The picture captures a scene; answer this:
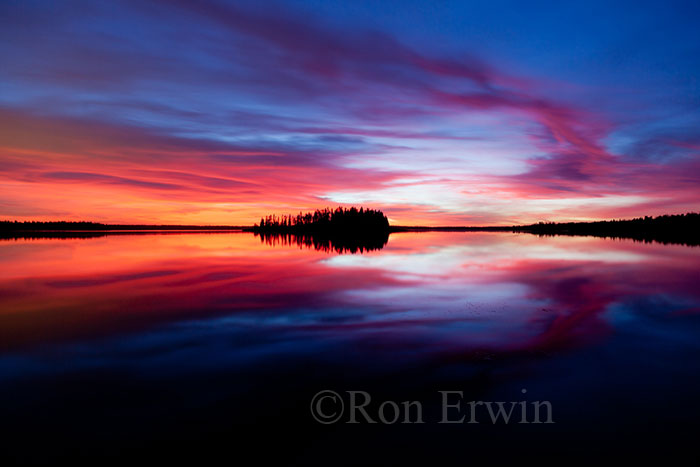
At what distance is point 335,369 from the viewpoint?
370 inches

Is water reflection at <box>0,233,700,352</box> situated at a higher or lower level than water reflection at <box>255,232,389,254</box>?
lower

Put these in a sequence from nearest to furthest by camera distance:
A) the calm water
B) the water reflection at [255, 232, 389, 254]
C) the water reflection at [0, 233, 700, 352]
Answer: the calm water
the water reflection at [0, 233, 700, 352]
the water reflection at [255, 232, 389, 254]

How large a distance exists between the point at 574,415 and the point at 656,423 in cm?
132

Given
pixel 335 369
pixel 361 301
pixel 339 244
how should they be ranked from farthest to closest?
pixel 339 244, pixel 361 301, pixel 335 369

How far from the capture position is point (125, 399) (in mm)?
7867

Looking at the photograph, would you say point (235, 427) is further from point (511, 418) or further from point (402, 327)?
point (402, 327)

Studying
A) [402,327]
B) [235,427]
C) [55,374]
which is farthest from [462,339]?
[55,374]

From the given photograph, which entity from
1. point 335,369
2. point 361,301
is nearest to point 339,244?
point 361,301

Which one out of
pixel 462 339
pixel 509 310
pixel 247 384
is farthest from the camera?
pixel 509 310

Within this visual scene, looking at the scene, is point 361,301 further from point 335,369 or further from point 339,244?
point 339,244

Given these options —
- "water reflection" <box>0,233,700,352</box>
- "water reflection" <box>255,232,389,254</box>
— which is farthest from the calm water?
"water reflection" <box>255,232,389,254</box>

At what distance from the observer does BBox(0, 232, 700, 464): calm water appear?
21.0 feet

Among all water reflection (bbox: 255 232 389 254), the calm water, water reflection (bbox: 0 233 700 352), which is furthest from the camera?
water reflection (bbox: 255 232 389 254)

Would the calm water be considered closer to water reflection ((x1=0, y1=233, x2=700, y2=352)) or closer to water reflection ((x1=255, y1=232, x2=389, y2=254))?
water reflection ((x1=0, y1=233, x2=700, y2=352))
